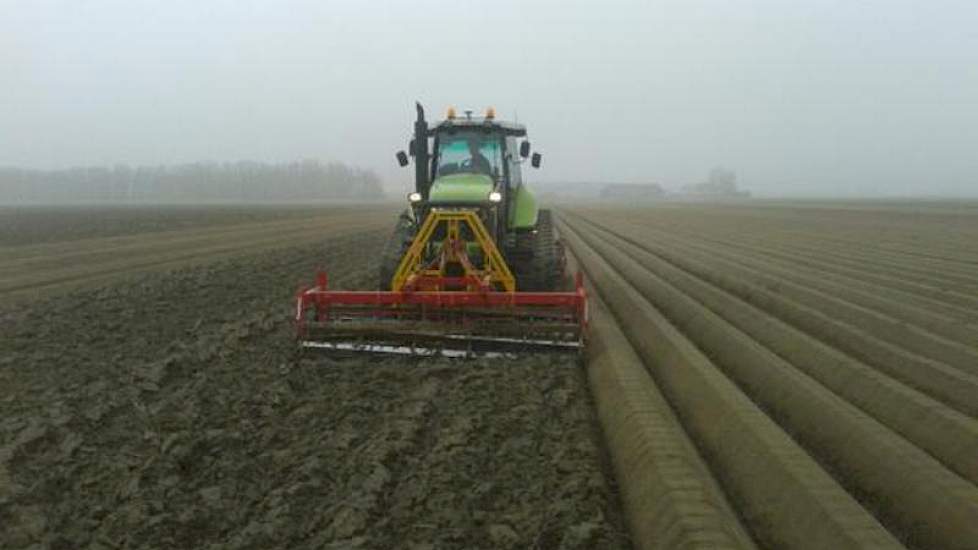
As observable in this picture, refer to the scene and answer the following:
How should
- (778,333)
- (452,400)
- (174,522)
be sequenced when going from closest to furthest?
(174,522) → (452,400) → (778,333)

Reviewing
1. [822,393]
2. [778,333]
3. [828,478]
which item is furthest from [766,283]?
[828,478]

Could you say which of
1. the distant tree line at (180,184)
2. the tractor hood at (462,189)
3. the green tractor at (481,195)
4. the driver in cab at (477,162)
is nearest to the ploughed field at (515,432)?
the green tractor at (481,195)

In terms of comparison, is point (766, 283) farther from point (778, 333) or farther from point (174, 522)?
point (174, 522)

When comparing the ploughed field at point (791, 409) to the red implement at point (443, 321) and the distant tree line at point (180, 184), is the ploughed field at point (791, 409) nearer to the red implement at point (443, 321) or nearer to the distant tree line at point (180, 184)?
the red implement at point (443, 321)

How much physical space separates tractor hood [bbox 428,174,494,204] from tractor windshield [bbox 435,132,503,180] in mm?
230

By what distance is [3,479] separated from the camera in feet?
16.0

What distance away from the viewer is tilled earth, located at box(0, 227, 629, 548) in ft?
13.9

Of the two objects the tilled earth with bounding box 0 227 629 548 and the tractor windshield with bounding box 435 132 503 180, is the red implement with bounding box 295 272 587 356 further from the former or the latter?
the tractor windshield with bounding box 435 132 503 180

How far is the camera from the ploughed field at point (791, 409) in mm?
4000

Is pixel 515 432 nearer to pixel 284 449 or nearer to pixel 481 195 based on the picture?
pixel 284 449

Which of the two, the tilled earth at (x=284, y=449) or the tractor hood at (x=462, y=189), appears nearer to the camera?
the tilled earth at (x=284, y=449)

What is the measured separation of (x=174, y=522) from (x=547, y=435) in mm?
2349

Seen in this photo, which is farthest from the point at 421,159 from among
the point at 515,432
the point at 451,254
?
the point at 515,432

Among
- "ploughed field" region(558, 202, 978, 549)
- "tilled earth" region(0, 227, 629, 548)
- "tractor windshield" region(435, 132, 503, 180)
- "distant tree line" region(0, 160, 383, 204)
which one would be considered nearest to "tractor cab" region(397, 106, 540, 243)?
"tractor windshield" region(435, 132, 503, 180)
